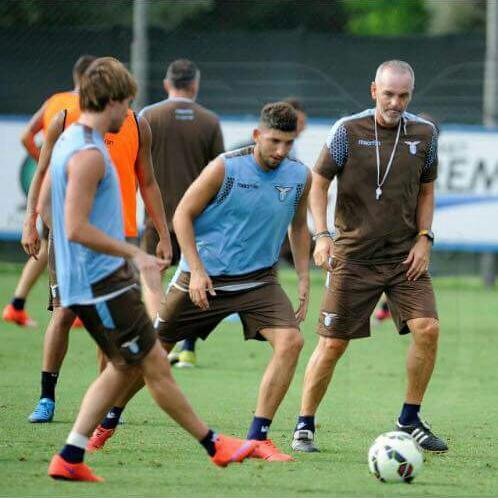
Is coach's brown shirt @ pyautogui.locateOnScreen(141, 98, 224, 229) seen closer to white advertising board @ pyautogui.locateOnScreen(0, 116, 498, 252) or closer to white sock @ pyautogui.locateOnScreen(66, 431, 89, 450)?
white sock @ pyautogui.locateOnScreen(66, 431, 89, 450)

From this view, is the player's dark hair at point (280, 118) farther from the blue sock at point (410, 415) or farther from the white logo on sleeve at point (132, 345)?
the blue sock at point (410, 415)

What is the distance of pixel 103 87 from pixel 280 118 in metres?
1.18

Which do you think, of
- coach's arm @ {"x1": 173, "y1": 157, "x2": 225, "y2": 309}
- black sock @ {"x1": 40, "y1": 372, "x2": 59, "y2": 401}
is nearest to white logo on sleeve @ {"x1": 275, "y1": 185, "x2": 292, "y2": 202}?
coach's arm @ {"x1": 173, "y1": 157, "x2": 225, "y2": 309}

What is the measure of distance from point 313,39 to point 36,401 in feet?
31.4

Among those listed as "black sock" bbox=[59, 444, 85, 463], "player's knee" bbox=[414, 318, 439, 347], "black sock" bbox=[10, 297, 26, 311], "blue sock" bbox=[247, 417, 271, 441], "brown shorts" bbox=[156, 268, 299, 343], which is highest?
"brown shorts" bbox=[156, 268, 299, 343]

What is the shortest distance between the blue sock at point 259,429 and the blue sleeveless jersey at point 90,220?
4.49 feet

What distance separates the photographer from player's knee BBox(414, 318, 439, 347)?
7.38m

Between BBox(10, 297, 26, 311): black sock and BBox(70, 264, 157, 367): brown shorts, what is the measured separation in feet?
20.4

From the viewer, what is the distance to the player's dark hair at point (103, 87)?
5.73m

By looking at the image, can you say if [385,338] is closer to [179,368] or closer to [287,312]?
[179,368]

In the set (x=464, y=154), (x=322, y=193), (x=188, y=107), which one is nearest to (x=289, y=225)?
(x=322, y=193)

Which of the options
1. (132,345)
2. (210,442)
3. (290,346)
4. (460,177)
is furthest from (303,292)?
(460,177)

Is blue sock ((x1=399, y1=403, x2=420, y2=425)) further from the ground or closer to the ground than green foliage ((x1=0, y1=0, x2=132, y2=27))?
closer to the ground

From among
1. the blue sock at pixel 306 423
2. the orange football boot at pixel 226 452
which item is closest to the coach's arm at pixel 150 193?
the blue sock at pixel 306 423
